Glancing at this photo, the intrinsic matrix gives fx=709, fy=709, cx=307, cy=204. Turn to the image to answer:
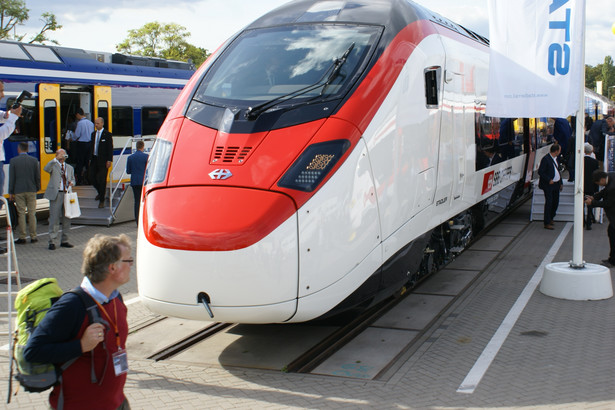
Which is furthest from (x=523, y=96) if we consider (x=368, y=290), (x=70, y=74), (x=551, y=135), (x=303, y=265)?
(x=70, y=74)

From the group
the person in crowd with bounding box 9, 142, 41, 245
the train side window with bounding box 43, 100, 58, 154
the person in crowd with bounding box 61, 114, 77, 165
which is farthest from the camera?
the person in crowd with bounding box 61, 114, 77, 165

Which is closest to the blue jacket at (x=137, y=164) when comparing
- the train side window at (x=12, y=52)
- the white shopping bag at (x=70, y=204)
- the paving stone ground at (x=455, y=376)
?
the white shopping bag at (x=70, y=204)

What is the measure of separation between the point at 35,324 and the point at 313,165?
2.88m

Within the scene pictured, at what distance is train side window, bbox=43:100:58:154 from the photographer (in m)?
15.4

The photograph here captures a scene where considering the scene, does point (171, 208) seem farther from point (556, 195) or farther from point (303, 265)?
point (556, 195)

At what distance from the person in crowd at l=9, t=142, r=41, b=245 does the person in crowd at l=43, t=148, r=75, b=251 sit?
1.38 feet

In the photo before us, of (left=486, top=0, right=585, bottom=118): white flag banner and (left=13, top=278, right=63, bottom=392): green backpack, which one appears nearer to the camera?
(left=13, top=278, right=63, bottom=392): green backpack

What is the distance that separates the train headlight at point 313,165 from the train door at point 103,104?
40.5 ft

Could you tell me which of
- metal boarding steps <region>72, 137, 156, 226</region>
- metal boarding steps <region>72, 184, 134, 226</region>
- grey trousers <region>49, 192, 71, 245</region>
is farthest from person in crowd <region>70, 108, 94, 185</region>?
grey trousers <region>49, 192, 71, 245</region>

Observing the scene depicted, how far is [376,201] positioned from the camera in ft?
20.1

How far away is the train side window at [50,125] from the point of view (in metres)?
15.4

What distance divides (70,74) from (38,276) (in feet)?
24.3

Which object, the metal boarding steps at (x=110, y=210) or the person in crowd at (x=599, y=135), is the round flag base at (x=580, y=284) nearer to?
the metal boarding steps at (x=110, y=210)

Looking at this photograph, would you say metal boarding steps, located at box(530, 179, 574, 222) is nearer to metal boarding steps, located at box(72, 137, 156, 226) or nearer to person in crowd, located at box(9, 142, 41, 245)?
metal boarding steps, located at box(72, 137, 156, 226)
